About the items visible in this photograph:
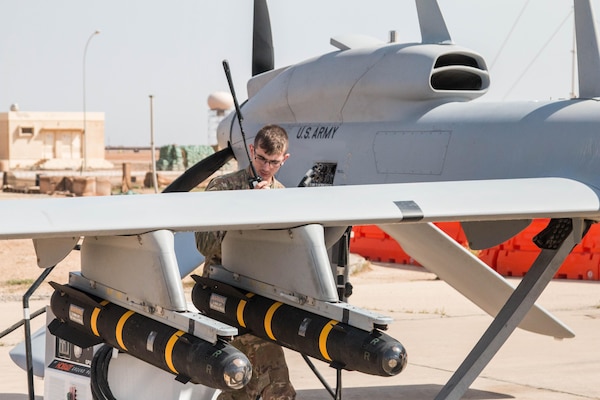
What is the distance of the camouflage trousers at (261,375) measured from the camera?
5992mm

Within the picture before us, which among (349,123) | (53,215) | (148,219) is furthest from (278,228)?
(349,123)

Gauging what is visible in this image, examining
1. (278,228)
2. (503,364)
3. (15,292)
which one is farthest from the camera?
(15,292)

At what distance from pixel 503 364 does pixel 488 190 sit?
3941 millimetres

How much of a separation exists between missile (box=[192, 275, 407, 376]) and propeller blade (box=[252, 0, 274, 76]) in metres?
4.65

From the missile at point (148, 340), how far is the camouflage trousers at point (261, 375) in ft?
3.30

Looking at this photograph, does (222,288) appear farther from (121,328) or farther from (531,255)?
(531,255)

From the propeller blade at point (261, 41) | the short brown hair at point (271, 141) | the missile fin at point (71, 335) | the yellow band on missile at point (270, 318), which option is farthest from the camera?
the propeller blade at point (261, 41)

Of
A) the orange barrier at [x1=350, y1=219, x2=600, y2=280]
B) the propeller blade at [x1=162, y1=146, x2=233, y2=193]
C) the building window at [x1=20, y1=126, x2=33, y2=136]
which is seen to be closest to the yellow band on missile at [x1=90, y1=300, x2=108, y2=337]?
the propeller blade at [x1=162, y1=146, x2=233, y2=193]

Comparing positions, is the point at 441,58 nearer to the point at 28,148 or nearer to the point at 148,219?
the point at 148,219

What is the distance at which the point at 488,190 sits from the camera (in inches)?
230

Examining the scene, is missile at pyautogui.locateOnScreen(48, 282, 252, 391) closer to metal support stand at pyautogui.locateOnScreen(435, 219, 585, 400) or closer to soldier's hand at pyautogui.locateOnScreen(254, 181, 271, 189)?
soldier's hand at pyautogui.locateOnScreen(254, 181, 271, 189)

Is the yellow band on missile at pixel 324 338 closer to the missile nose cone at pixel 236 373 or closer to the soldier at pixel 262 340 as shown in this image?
the missile nose cone at pixel 236 373

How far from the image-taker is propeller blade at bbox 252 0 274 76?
10203 millimetres

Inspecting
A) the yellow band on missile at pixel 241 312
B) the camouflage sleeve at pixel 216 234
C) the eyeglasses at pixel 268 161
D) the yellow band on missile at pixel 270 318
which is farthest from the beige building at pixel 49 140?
the yellow band on missile at pixel 270 318
